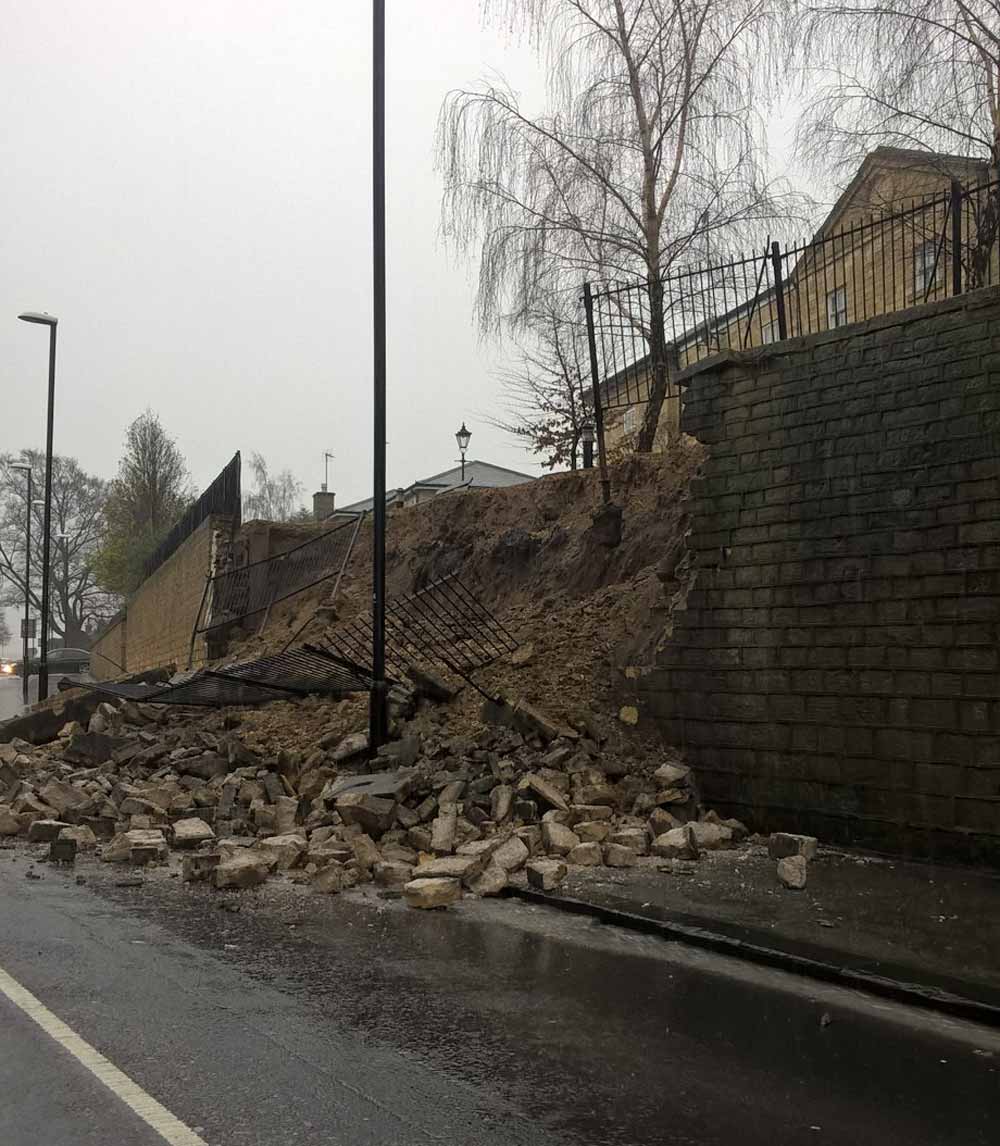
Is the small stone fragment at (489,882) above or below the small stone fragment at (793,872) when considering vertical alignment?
below

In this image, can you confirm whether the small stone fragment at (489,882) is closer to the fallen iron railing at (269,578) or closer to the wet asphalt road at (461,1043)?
the wet asphalt road at (461,1043)

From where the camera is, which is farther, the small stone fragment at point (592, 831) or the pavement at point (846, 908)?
the small stone fragment at point (592, 831)

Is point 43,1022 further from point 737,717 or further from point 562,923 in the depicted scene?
point 737,717

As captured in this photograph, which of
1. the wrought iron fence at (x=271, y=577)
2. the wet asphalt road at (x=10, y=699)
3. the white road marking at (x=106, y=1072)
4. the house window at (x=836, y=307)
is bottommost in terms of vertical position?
the wet asphalt road at (x=10, y=699)

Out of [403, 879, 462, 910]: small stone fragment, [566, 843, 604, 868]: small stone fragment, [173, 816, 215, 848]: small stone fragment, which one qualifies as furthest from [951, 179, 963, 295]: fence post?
[173, 816, 215, 848]: small stone fragment

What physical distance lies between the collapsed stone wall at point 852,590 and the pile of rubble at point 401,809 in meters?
0.78

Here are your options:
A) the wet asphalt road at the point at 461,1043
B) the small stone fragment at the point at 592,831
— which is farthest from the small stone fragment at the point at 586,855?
the wet asphalt road at the point at 461,1043

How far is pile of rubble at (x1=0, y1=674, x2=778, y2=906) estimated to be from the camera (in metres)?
7.94

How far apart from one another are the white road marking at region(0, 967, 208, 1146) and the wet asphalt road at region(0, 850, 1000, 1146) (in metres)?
0.05

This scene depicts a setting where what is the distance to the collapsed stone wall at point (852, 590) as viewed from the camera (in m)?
7.78

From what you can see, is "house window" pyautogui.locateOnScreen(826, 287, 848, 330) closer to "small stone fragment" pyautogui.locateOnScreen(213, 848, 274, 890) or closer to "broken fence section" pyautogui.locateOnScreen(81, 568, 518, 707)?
"broken fence section" pyautogui.locateOnScreen(81, 568, 518, 707)

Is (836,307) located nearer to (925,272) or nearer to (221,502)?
(925,272)

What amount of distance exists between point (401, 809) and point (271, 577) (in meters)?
12.8

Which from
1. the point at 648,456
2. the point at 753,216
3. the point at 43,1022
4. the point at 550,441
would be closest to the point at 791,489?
the point at 648,456
